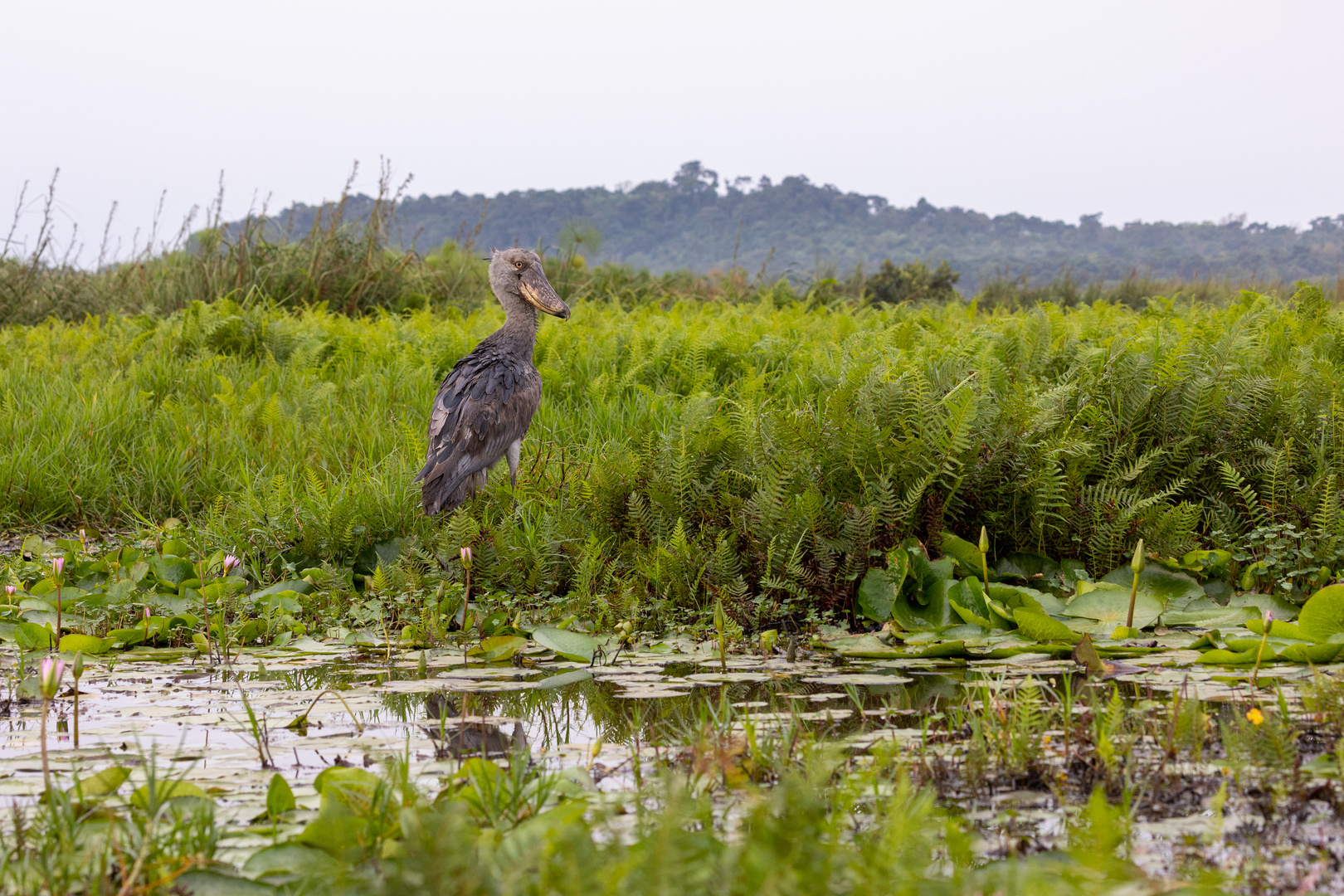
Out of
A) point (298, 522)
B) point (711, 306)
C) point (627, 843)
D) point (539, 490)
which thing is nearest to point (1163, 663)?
point (627, 843)

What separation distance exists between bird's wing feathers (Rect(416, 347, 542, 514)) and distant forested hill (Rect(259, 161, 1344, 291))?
82.7m

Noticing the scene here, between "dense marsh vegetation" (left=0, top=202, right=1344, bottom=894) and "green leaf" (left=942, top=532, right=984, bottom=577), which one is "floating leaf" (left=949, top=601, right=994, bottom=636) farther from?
"green leaf" (left=942, top=532, right=984, bottom=577)

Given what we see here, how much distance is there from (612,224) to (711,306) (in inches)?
4063

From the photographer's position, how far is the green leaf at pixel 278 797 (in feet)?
7.13

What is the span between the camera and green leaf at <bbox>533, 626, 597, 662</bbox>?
144 inches

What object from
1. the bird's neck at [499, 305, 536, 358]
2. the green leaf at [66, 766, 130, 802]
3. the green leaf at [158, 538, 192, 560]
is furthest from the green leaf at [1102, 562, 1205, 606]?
the green leaf at [158, 538, 192, 560]

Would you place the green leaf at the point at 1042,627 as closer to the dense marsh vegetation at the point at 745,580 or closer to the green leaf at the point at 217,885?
the dense marsh vegetation at the point at 745,580

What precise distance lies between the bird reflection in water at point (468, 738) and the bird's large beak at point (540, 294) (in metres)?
3.33

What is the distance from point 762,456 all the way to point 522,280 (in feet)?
7.52

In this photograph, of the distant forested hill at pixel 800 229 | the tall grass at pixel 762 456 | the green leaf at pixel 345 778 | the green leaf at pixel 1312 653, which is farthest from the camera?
the distant forested hill at pixel 800 229

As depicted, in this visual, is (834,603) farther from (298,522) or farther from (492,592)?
(298,522)

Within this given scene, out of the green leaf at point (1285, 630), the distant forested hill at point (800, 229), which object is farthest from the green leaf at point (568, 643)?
the distant forested hill at point (800, 229)

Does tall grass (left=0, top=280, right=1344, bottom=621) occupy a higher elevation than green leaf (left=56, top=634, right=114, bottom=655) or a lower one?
higher

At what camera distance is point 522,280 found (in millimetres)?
6328
